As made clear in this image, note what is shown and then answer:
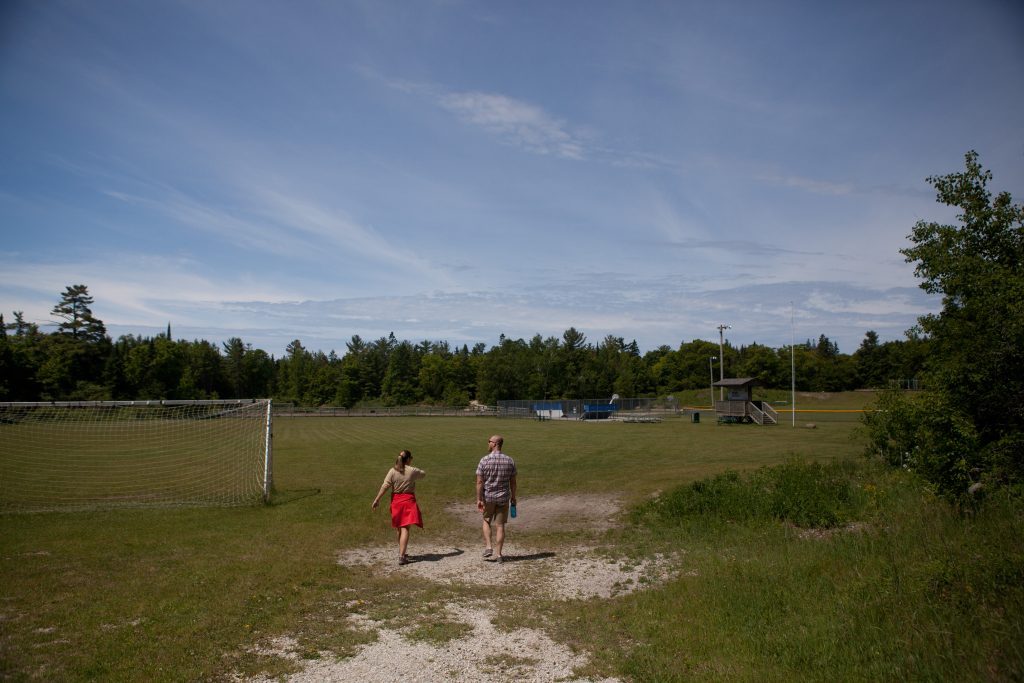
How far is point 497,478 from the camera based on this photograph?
9633mm

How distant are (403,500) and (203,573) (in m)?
2.93

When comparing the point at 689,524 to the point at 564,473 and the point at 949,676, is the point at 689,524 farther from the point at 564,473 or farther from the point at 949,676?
the point at 564,473

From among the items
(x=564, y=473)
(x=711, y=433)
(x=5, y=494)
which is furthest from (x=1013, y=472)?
(x=711, y=433)

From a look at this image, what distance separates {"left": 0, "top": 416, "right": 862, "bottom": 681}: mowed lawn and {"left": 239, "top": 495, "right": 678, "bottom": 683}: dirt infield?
1.35 ft

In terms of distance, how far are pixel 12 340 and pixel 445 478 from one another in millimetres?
79825

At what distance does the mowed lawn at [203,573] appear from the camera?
589 centimetres

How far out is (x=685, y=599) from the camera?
7.28 metres

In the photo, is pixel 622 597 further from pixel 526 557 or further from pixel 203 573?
pixel 203 573

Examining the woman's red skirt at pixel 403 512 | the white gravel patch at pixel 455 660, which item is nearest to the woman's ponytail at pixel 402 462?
the woman's red skirt at pixel 403 512

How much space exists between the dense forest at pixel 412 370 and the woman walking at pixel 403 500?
79431mm

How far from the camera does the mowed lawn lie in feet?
19.3

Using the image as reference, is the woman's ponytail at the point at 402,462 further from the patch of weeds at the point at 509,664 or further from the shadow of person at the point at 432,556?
→ the patch of weeds at the point at 509,664

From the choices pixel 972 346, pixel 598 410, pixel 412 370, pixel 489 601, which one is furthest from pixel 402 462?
pixel 412 370

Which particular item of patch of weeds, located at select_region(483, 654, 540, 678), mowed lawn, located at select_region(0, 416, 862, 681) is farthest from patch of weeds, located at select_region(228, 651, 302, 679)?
patch of weeds, located at select_region(483, 654, 540, 678)
